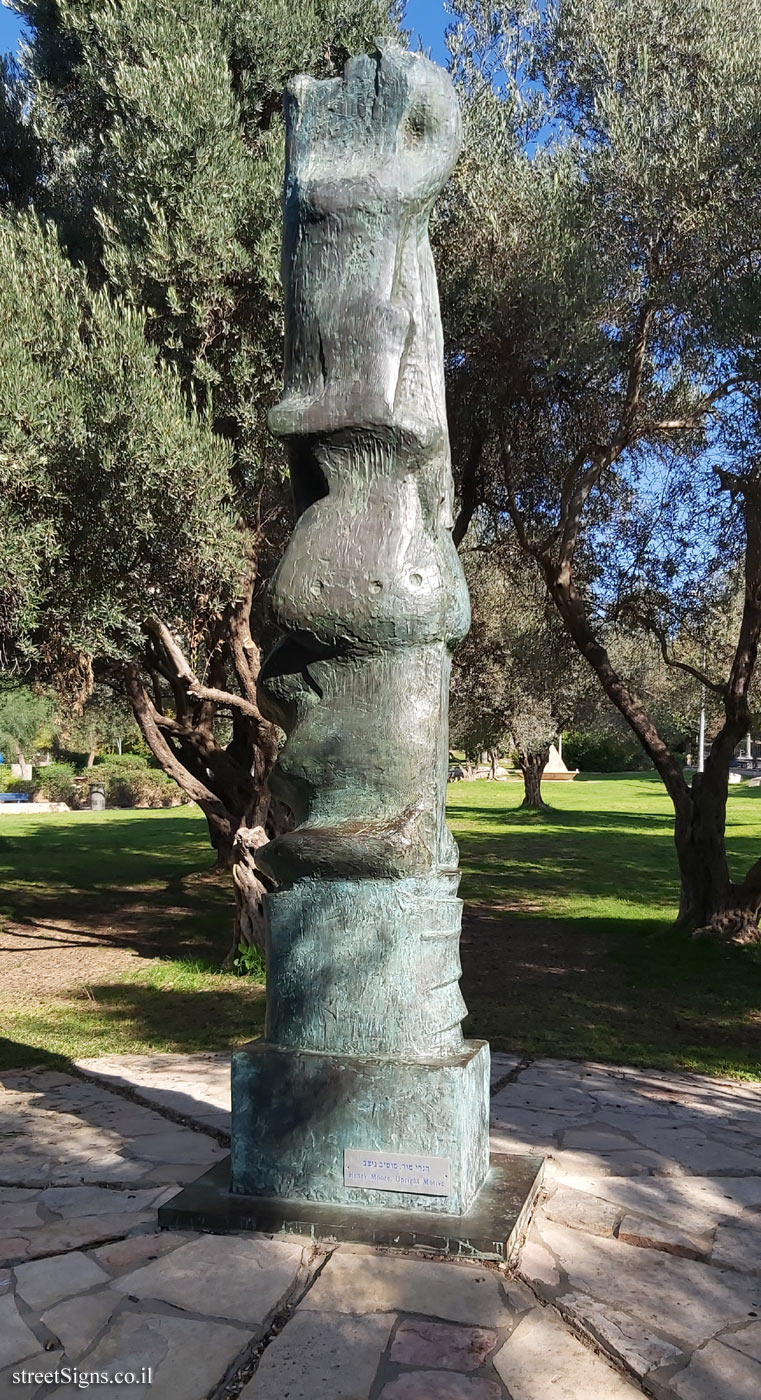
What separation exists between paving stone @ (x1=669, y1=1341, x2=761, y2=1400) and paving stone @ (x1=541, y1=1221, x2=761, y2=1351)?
0.22 ft

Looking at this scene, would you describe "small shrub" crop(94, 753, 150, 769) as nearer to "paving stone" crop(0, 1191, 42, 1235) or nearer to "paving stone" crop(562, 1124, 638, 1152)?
"paving stone" crop(562, 1124, 638, 1152)

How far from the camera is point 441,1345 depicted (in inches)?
109

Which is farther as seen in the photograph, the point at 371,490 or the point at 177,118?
the point at 177,118

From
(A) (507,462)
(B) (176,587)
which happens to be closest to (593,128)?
(A) (507,462)

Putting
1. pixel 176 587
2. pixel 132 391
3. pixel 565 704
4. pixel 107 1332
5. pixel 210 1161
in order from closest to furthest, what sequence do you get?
pixel 107 1332 → pixel 210 1161 → pixel 132 391 → pixel 176 587 → pixel 565 704

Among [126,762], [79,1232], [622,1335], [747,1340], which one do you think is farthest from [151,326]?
[126,762]

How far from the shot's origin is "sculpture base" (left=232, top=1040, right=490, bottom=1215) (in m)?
3.31

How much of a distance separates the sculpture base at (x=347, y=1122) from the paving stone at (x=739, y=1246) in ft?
2.59

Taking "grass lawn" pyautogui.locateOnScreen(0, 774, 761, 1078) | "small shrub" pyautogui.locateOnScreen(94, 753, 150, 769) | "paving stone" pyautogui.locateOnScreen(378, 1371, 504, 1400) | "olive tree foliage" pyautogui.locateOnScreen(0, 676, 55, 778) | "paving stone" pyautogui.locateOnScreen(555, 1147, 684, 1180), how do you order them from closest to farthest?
"paving stone" pyautogui.locateOnScreen(378, 1371, 504, 1400)
"paving stone" pyautogui.locateOnScreen(555, 1147, 684, 1180)
"grass lawn" pyautogui.locateOnScreen(0, 774, 761, 1078)
"olive tree foliage" pyautogui.locateOnScreen(0, 676, 55, 778)
"small shrub" pyautogui.locateOnScreen(94, 753, 150, 769)

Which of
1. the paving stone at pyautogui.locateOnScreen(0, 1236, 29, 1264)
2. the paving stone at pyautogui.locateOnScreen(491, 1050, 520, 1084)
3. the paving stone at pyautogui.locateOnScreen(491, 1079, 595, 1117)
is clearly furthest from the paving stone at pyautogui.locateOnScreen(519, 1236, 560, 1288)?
the paving stone at pyautogui.locateOnScreen(491, 1050, 520, 1084)

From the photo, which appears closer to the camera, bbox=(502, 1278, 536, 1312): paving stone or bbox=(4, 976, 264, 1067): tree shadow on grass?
bbox=(502, 1278, 536, 1312): paving stone

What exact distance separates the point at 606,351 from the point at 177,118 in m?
3.98

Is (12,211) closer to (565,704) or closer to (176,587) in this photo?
(176,587)

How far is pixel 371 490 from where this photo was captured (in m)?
3.63
